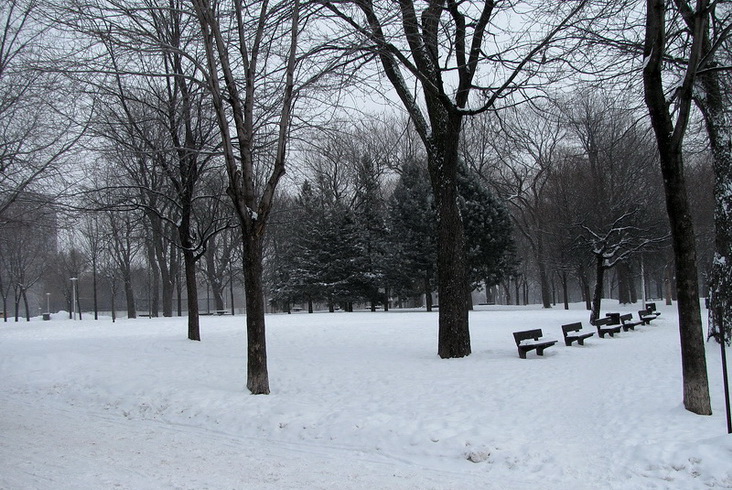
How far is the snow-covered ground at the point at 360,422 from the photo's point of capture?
18.9 ft

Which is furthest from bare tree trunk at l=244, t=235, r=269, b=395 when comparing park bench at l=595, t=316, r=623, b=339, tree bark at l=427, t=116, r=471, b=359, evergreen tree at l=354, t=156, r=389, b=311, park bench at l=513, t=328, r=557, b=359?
evergreen tree at l=354, t=156, r=389, b=311

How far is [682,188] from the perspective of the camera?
7.14m

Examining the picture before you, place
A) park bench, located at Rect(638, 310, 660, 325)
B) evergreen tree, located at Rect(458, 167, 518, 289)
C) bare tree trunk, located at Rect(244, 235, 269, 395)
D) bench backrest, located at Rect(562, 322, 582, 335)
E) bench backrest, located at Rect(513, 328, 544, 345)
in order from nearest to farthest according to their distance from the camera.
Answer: bare tree trunk, located at Rect(244, 235, 269, 395), bench backrest, located at Rect(513, 328, 544, 345), bench backrest, located at Rect(562, 322, 582, 335), park bench, located at Rect(638, 310, 660, 325), evergreen tree, located at Rect(458, 167, 518, 289)

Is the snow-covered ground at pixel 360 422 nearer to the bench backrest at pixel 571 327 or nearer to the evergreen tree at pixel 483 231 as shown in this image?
the bench backrest at pixel 571 327

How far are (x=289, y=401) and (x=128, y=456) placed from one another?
2.58 m

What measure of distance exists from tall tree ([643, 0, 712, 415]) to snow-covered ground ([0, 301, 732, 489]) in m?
0.47

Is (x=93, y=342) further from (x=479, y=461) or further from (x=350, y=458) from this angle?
(x=479, y=461)

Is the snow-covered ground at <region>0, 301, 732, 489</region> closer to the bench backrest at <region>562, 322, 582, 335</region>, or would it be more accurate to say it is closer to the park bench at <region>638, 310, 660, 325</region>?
the bench backrest at <region>562, 322, 582, 335</region>

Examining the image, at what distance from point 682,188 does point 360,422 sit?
4.98 m

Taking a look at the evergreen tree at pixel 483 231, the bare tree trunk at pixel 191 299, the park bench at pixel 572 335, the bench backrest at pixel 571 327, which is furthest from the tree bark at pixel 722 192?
the evergreen tree at pixel 483 231

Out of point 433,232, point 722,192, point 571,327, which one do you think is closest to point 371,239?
point 433,232

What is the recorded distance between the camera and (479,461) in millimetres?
6215

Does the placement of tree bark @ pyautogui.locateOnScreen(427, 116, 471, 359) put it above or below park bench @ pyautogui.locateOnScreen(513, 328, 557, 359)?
above

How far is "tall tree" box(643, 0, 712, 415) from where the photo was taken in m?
6.82
